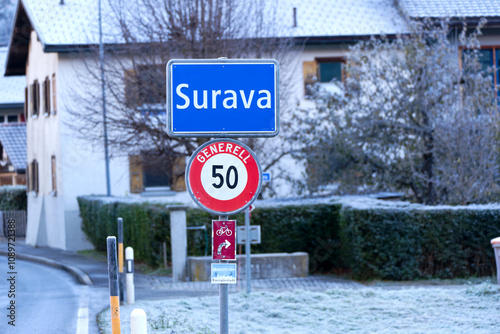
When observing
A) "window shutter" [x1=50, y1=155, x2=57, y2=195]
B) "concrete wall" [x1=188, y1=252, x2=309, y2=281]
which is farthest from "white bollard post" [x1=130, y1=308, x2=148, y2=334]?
"window shutter" [x1=50, y1=155, x2=57, y2=195]

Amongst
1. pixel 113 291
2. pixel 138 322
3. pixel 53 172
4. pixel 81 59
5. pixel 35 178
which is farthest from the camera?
pixel 35 178

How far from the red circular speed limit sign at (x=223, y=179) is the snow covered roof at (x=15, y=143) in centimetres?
3130

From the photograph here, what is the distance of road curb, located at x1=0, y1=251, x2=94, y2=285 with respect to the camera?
16.8 m

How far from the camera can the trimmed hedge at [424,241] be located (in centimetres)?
1575

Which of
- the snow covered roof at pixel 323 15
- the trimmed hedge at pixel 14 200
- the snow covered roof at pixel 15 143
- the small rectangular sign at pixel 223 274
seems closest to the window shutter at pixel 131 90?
the snow covered roof at pixel 323 15

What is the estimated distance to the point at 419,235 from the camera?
52.0 feet

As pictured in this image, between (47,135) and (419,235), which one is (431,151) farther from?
(47,135)

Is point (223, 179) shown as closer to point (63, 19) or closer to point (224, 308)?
point (224, 308)

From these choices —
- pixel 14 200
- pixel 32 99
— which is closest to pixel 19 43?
pixel 32 99

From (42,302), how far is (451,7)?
1960 cm

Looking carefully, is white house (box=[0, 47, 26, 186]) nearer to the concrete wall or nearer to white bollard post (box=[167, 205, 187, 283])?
white bollard post (box=[167, 205, 187, 283])

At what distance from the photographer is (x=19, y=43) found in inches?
1266

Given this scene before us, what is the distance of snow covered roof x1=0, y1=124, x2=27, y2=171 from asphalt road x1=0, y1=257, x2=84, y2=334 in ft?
57.3

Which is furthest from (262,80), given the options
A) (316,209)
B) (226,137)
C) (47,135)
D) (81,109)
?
(47,135)
